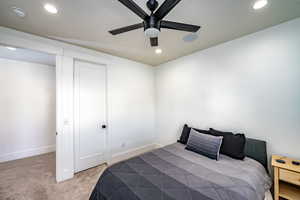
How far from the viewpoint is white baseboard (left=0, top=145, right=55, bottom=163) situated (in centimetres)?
296

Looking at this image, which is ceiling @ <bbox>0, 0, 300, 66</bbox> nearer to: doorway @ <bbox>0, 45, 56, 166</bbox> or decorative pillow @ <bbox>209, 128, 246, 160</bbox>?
doorway @ <bbox>0, 45, 56, 166</bbox>

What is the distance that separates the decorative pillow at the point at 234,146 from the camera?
1.83 meters

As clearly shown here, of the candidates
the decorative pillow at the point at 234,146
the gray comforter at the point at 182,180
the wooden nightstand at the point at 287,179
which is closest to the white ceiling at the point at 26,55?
the gray comforter at the point at 182,180

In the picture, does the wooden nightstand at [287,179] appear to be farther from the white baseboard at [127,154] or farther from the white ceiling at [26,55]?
the white ceiling at [26,55]

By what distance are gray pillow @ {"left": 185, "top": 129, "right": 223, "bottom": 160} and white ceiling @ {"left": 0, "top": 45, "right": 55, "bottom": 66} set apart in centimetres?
364

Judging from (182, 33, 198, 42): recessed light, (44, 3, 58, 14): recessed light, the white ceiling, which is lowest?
the white ceiling

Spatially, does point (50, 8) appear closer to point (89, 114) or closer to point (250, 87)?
point (89, 114)

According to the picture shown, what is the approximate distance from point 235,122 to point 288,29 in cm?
161

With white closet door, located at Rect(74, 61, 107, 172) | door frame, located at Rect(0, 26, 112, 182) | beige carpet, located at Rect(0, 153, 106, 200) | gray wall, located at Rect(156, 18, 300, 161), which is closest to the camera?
gray wall, located at Rect(156, 18, 300, 161)

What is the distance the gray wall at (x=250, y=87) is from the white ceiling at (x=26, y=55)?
3487 mm

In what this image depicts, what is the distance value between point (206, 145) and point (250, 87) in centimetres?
128

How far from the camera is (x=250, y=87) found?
208cm

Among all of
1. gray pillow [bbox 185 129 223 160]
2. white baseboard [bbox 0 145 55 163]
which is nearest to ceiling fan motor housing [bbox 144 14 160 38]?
gray pillow [bbox 185 129 223 160]

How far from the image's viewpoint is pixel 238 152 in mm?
1831
